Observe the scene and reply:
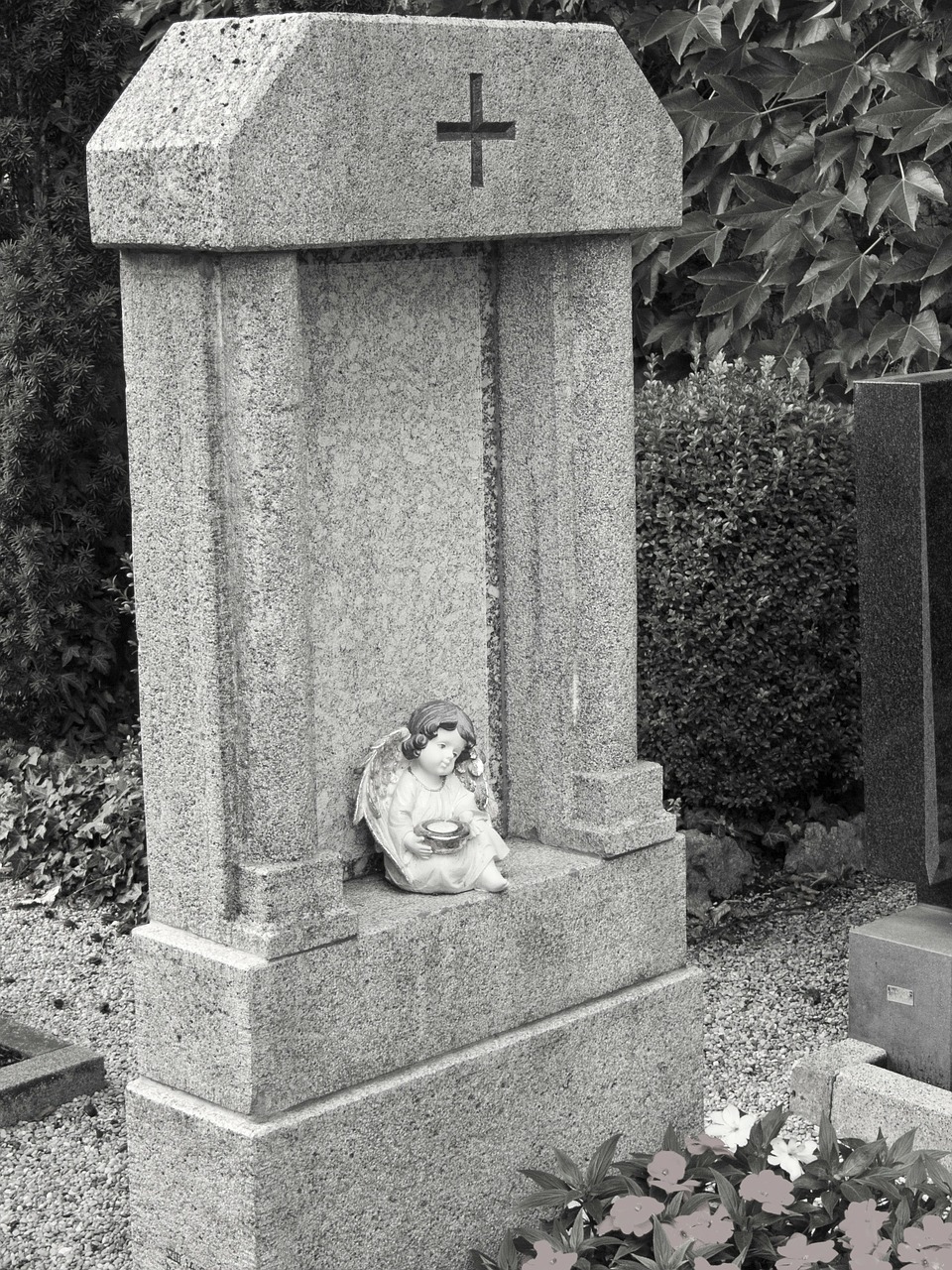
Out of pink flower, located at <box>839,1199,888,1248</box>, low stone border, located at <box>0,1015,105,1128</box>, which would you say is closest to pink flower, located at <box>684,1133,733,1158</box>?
pink flower, located at <box>839,1199,888,1248</box>

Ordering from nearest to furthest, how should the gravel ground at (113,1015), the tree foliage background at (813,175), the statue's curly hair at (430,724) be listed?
the statue's curly hair at (430,724)
the gravel ground at (113,1015)
the tree foliage background at (813,175)

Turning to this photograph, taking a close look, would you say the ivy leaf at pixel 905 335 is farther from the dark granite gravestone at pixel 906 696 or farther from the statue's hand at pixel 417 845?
the statue's hand at pixel 417 845

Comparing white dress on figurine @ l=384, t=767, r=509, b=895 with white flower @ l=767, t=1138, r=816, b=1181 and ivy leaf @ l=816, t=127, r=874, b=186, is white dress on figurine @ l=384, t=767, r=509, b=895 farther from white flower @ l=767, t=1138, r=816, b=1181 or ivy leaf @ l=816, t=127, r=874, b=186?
ivy leaf @ l=816, t=127, r=874, b=186

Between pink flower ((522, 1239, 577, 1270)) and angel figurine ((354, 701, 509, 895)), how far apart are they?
2.21 feet

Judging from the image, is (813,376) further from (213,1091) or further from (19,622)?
(213,1091)

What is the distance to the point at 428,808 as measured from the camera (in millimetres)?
3215

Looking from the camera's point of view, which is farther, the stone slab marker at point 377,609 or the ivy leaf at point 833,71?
the ivy leaf at point 833,71

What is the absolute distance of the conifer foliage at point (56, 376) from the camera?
623 centimetres

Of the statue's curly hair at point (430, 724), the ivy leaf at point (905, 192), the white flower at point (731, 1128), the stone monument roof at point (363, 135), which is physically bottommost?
the white flower at point (731, 1128)

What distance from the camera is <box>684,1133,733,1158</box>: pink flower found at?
3.21 m

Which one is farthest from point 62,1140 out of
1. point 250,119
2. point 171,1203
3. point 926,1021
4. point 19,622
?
point 19,622

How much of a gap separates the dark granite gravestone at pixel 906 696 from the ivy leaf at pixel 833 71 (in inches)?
77.3

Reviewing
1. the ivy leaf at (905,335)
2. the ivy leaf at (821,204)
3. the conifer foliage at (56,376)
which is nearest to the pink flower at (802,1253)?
the ivy leaf at (905,335)

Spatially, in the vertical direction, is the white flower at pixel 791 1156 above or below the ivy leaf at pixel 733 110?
below
